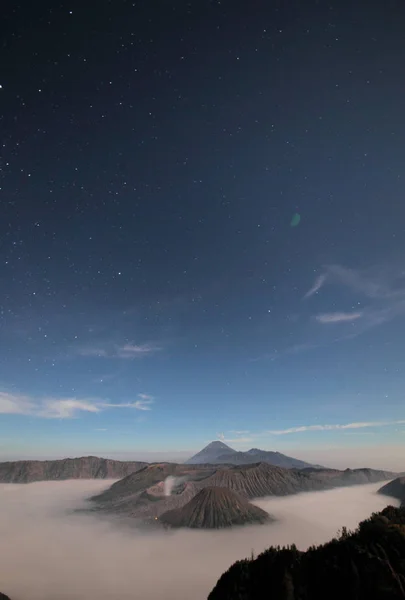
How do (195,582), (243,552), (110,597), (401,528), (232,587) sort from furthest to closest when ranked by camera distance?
1. (243,552)
2. (195,582)
3. (110,597)
4. (232,587)
5. (401,528)

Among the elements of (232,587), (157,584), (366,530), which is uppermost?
(366,530)

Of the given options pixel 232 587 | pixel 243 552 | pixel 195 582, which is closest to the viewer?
pixel 232 587

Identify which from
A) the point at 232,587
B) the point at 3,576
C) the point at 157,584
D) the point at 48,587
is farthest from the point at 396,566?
the point at 3,576

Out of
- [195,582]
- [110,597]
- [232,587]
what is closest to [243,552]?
[195,582]

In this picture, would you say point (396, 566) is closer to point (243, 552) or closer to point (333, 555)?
point (333, 555)

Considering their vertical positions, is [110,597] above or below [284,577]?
below

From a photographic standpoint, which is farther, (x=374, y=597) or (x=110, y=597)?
(x=110, y=597)
